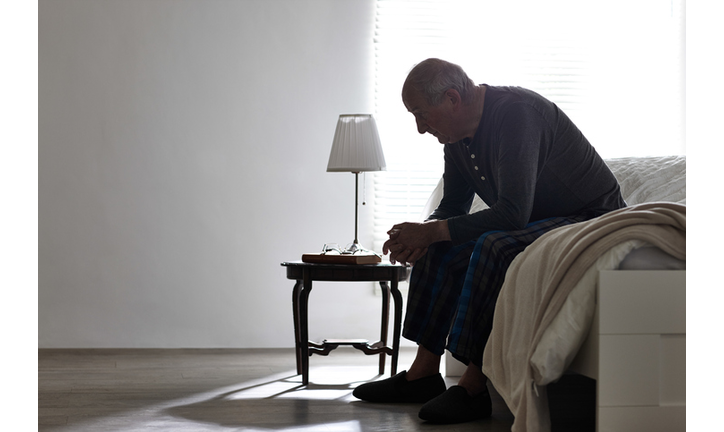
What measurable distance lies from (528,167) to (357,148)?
37.2 inches

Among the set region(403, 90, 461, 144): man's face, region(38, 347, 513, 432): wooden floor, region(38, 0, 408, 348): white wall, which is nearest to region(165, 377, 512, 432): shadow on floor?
region(38, 347, 513, 432): wooden floor

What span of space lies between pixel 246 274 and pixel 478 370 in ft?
5.70

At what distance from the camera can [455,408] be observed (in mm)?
1694

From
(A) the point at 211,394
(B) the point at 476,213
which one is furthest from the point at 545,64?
(A) the point at 211,394

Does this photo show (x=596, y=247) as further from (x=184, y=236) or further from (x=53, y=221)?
(x=53, y=221)

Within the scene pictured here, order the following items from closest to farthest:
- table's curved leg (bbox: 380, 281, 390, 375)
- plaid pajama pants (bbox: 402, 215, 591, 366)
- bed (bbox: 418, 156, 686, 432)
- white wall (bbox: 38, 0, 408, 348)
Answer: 1. bed (bbox: 418, 156, 686, 432)
2. plaid pajama pants (bbox: 402, 215, 591, 366)
3. table's curved leg (bbox: 380, 281, 390, 375)
4. white wall (bbox: 38, 0, 408, 348)

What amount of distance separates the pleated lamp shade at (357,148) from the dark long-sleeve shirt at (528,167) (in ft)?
2.07

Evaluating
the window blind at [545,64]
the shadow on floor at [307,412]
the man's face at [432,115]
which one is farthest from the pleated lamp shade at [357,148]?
the shadow on floor at [307,412]

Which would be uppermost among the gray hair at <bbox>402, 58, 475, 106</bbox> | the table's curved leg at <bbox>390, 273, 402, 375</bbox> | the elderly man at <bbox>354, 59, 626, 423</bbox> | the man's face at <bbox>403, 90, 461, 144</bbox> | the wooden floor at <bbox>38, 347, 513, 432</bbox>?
the gray hair at <bbox>402, 58, 475, 106</bbox>

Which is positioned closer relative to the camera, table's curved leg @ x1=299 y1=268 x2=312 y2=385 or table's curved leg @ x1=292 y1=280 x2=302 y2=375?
table's curved leg @ x1=299 y1=268 x2=312 y2=385

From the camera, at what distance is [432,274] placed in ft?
6.38

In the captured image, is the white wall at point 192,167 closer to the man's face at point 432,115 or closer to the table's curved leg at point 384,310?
the table's curved leg at point 384,310

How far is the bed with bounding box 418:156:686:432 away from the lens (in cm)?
120

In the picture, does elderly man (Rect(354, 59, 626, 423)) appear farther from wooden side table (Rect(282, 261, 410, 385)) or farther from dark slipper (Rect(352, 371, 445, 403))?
wooden side table (Rect(282, 261, 410, 385))
